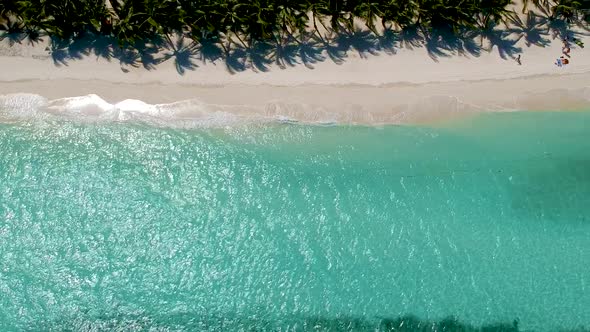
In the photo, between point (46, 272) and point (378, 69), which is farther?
point (378, 69)

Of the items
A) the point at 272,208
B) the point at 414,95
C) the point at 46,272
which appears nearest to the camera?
the point at 46,272

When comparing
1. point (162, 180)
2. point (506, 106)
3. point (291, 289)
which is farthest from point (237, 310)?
point (506, 106)

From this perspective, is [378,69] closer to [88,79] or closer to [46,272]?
[88,79]

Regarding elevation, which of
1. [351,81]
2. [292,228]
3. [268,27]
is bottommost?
[292,228]

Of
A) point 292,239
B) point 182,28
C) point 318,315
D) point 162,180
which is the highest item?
point 182,28

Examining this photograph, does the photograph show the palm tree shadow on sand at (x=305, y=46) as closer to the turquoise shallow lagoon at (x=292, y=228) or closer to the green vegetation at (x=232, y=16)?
the green vegetation at (x=232, y=16)

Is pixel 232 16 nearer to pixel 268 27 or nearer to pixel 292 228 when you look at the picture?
pixel 268 27

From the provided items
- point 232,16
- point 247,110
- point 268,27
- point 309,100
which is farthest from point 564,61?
point 232,16

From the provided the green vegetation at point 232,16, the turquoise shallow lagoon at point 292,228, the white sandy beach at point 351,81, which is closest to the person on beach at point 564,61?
the white sandy beach at point 351,81
